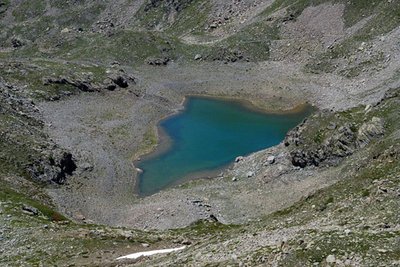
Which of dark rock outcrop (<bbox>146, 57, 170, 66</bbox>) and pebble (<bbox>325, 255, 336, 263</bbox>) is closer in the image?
pebble (<bbox>325, 255, 336, 263</bbox>)

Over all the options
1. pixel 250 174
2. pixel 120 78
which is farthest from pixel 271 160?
pixel 120 78

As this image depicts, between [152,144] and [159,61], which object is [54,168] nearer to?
[152,144]

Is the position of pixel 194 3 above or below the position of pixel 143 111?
above

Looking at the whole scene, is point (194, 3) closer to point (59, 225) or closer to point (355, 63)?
point (355, 63)

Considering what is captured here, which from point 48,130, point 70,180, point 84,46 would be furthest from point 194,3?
point 70,180

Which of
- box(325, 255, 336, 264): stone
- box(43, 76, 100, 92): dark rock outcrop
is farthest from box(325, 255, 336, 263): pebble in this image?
box(43, 76, 100, 92): dark rock outcrop

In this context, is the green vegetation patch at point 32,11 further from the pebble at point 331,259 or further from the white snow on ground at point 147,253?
the pebble at point 331,259

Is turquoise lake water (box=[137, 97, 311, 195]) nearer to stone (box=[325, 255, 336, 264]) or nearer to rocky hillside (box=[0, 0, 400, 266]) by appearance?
rocky hillside (box=[0, 0, 400, 266])
